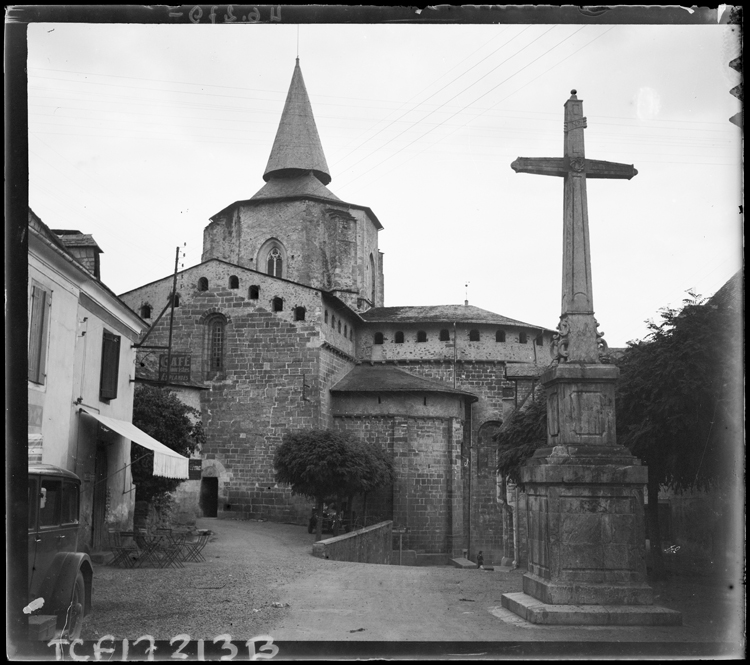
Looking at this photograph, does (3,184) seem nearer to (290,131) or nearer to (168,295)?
(168,295)

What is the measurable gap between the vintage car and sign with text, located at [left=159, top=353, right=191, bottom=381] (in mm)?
24713

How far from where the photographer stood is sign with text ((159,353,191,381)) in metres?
33.7

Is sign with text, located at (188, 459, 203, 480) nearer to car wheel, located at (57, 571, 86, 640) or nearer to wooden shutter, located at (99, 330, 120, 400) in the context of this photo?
wooden shutter, located at (99, 330, 120, 400)

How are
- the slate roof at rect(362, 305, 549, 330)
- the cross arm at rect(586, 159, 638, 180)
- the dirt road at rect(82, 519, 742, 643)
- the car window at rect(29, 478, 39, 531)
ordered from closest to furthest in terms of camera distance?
the car window at rect(29, 478, 39, 531) → the dirt road at rect(82, 519, 742, 643) → the cross arm at rect(586, 159, 638, 180) → the slate roof at rect(362, 305, 549, 330)

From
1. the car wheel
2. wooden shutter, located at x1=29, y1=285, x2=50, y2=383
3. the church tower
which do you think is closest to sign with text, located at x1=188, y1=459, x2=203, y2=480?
wooden shutter, located at x1=29, y1=285, x2=50, y2=383

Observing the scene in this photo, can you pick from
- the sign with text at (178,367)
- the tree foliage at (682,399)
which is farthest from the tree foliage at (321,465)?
the tree foliage at (682,399)

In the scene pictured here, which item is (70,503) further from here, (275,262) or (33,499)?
(275,262)

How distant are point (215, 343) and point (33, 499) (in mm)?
26920

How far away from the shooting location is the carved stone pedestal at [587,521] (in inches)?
380

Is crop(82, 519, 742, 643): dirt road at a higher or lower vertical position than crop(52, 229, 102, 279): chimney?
lower

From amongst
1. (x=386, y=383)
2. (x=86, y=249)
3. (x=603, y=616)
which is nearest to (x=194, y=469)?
(x=386, y=383)

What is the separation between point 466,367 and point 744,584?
110 ft

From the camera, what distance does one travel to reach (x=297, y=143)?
47.8m

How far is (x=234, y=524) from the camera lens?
30.5 meters
